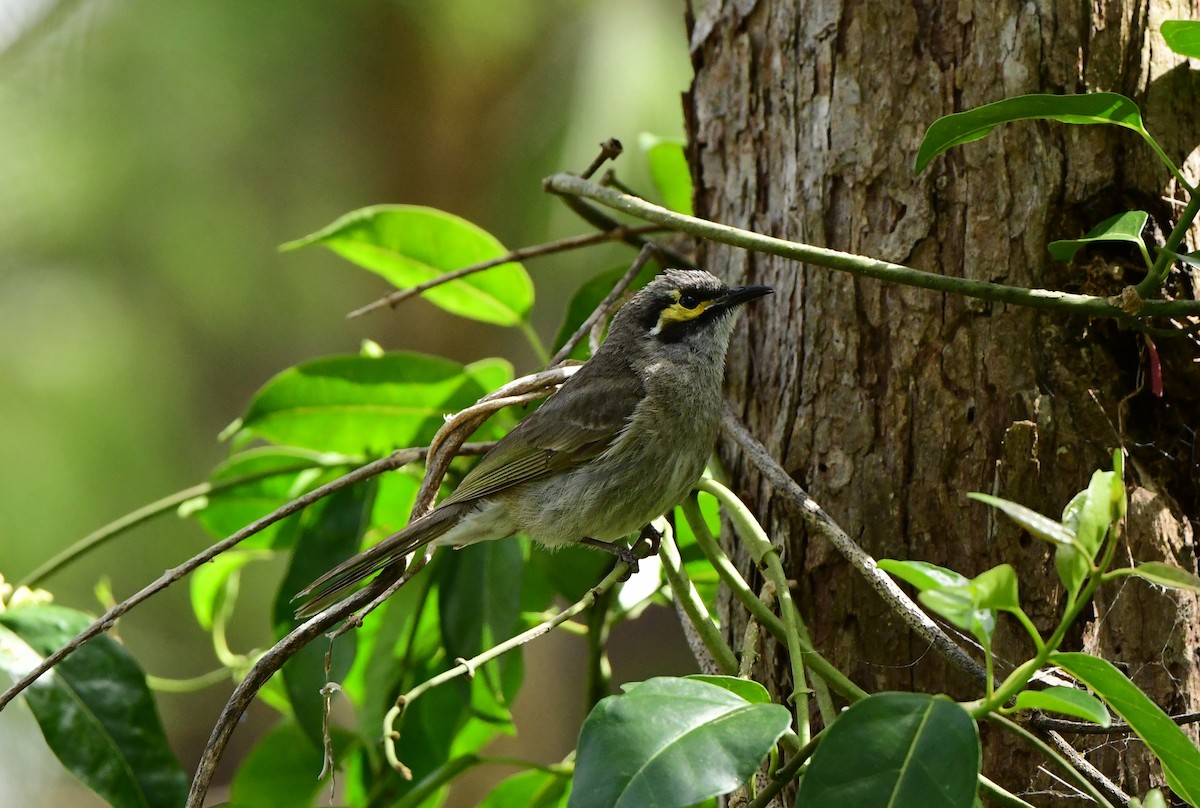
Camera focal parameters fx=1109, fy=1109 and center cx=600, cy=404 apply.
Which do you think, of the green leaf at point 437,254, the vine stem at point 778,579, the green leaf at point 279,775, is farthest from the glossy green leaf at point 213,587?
the vine stem at point 778,579

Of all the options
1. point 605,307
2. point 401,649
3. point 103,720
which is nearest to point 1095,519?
point 605,307

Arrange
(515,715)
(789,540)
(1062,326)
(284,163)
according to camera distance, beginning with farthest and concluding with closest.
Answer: (515,715) → (284,163) → (789,540) → (1062,326)

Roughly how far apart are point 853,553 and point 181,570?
1204 mm

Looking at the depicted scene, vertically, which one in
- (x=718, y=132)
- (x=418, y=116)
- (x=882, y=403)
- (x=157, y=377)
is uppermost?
(x=418, y=116)

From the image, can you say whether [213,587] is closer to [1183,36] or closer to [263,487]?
[263,487]

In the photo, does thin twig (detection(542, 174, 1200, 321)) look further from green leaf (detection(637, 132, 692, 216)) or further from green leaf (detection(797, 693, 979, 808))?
green leaf (detection(637, 132, 692, 216))

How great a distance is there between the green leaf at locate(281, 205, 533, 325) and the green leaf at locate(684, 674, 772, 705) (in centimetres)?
156

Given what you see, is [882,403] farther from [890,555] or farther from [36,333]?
[36,333]

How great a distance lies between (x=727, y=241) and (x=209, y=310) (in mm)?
6445

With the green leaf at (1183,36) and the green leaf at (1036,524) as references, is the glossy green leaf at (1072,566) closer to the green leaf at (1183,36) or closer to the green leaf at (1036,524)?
the green leaf at (1036,524)

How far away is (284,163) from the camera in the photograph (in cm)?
770

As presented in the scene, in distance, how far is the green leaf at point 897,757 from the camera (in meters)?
1.37

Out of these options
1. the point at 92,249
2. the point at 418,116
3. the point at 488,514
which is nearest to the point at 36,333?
the point at 92,249

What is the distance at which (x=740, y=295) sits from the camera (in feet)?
8.43
